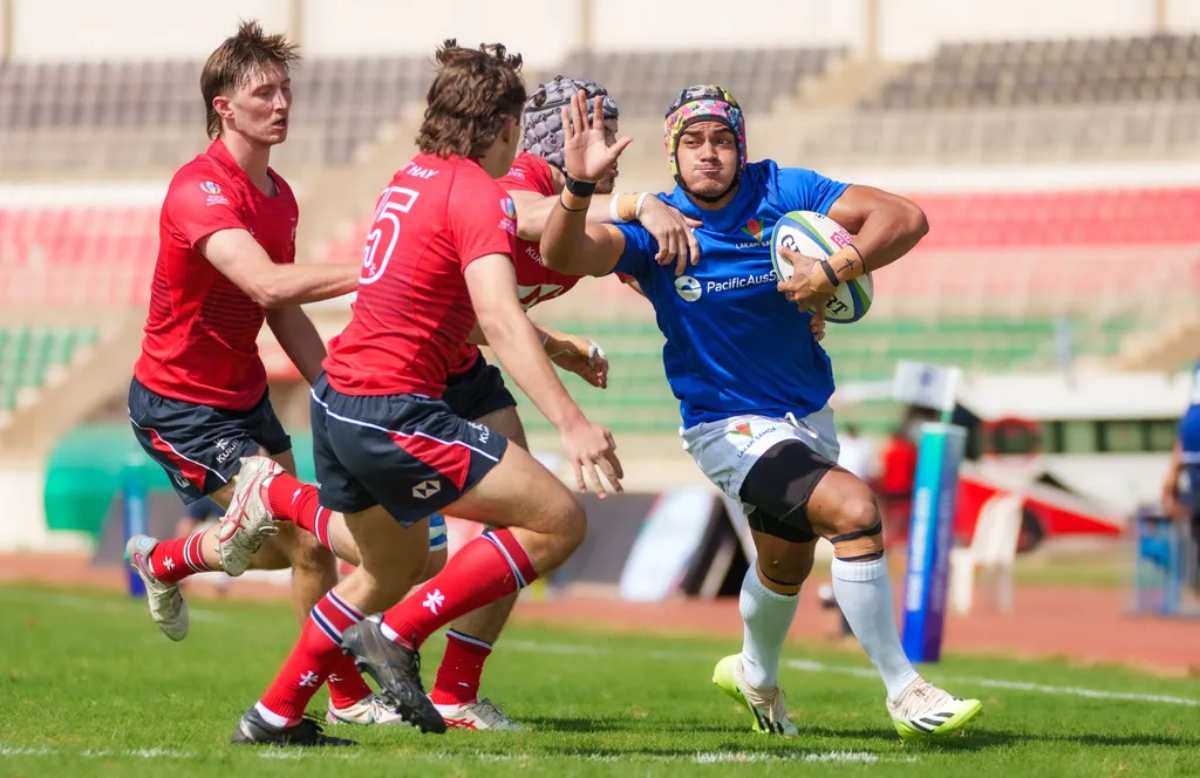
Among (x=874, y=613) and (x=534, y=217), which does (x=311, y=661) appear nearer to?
(x=534, y=217)

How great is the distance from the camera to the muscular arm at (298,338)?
7781 millimetres

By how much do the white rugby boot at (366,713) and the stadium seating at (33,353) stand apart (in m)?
25.1

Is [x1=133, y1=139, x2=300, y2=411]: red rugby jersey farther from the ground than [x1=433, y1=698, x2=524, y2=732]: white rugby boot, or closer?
farther from the ground

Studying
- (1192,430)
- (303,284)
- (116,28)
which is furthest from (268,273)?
(116,28)

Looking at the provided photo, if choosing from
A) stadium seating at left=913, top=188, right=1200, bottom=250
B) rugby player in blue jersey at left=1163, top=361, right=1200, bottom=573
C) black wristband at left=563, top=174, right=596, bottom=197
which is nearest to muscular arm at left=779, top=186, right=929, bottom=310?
black wristband at left=563, top=174, right=596, bottom=197

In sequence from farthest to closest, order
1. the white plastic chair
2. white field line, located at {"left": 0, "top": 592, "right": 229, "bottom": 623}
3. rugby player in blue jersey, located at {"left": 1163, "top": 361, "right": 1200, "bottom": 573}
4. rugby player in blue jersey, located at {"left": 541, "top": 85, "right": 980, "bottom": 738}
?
the white plastic chair
rugby player in blue jersey, located at {"left": 1163, "top": 361, "right": 1200, "bottom": 573}
white field line, located at {"left": 0, "top": 592, "right": 229, "bottom": 623}
rugby player in blue jersey, located at {"left": 541, "top": 85, "right": 980, "bottom": 738}

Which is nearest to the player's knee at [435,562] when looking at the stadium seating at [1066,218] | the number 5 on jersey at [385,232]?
the number 5 on jersey at [385,232]

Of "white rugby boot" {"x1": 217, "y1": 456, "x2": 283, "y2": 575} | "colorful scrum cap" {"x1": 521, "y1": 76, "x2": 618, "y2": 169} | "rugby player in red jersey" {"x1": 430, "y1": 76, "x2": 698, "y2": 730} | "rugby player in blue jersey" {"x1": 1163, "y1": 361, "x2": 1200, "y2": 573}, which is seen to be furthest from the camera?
"rugby player in blue jersey" {"x1": 1163, "y1": 361, "x2": 1200, "y2": 573}

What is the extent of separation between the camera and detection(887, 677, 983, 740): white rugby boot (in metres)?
6.82

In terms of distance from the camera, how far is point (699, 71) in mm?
37938

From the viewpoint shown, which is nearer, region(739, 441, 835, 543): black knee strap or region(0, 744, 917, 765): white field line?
region(0, 744, 917, 765): white field line

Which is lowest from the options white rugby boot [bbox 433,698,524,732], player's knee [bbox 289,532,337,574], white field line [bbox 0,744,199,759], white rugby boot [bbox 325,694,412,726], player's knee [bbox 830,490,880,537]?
white rugby boot [bbox 325,694,412,726]

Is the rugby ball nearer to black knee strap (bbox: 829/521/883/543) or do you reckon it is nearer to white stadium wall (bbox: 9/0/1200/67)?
black knee strap (bbox: 829/521/883/543)

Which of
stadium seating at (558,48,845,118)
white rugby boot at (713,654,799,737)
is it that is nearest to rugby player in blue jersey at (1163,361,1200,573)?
white rugby boot at (713,654,799,737)
